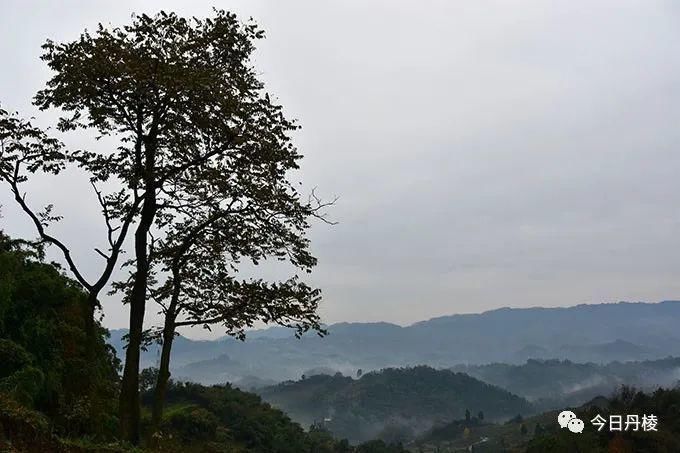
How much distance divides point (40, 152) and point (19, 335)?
318 inches

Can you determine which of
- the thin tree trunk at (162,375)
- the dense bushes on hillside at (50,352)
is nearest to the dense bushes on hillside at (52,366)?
the dense bushes on hillside at (50,352)

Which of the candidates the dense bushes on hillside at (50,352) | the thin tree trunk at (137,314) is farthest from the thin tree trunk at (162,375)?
the dense bushes on hillside at (50,352)

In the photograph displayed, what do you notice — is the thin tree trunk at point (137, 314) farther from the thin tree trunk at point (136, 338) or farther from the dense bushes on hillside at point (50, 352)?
the dense bushes on hillside at point (50, 352)

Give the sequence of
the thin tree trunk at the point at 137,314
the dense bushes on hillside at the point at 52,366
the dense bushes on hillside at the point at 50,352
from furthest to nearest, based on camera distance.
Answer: the dense bushes on hillside at the point at 50,352 → the thin tree trunk at the point at 137,314 → the dense bushes on hillside at the point at 52,366

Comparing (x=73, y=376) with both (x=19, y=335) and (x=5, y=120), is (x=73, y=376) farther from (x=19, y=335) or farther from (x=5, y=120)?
(x=5, y=120)

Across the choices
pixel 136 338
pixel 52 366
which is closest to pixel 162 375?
pixel 136 338

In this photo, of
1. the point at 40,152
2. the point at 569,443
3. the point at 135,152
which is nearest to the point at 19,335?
the point at 40,152

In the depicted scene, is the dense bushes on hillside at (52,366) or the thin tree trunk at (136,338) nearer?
the dense bushes on hillside at (52,366)

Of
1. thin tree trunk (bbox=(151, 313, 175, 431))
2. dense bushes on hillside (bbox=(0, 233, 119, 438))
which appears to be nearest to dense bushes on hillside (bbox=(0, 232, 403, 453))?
dense bushes on hillside (bbox=(0, 233, 119, 438))

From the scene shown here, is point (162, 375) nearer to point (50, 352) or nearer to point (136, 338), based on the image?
point (136, 338)

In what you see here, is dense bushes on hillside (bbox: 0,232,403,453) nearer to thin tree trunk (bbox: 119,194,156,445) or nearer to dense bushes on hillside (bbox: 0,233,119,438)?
dense bushes on hillside (bbox: 0,233,119,438)

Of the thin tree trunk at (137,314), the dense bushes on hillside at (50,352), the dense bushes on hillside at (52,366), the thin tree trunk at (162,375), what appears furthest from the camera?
the dense bushes on hillside at (50,352)

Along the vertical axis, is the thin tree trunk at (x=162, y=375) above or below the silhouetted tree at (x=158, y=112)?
below

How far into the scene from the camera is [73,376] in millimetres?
20594
